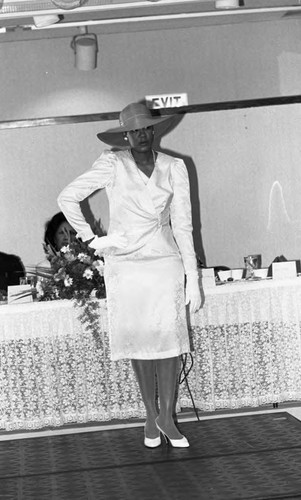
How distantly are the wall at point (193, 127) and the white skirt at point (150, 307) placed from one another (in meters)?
3.11

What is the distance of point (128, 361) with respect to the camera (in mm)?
5418

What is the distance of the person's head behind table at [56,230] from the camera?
23.6ft

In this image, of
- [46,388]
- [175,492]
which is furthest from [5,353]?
[175,492]

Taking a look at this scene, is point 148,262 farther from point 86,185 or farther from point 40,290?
point 40,290

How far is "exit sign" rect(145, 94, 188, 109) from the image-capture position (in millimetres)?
7926

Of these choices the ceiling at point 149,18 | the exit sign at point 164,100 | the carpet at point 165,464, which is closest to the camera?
the carpet at point 165,464

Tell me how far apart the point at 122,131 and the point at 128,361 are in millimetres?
1440

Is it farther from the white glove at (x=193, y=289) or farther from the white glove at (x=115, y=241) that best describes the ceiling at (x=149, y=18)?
the white glove at (x=193, y=289)

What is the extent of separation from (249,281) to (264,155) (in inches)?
93.4

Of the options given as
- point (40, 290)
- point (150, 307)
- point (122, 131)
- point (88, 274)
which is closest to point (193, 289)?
point (150, 307)

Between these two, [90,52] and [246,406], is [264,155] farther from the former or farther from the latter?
[246,406]

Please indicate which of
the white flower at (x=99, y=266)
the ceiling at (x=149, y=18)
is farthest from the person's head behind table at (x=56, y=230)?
the white flower at (x=99, y=266)

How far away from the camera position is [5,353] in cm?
532

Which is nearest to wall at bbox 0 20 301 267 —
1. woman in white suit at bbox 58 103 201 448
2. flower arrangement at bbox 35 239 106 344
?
flower arrangement at bbox 35 239 106 344
